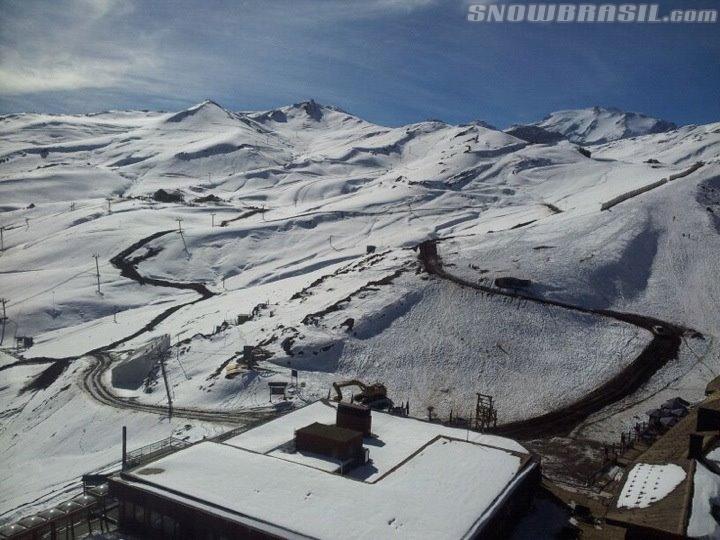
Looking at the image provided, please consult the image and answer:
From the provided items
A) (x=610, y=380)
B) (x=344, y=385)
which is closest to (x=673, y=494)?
(x=610, y=380)

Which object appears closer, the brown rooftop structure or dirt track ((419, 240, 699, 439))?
the brown rooftop structure

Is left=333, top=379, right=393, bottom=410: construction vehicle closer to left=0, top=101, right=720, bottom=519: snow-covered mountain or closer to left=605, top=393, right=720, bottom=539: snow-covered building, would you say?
left=0, top=101, right=720, bottom=519: snow-covered mountain

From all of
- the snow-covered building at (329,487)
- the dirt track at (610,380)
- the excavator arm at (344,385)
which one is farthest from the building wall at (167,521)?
the dirt track at (610,380)

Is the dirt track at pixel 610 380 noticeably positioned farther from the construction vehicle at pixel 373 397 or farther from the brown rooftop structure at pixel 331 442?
the brown rooftop structure at pixel 331 442

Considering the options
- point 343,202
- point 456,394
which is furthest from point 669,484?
point 343,202

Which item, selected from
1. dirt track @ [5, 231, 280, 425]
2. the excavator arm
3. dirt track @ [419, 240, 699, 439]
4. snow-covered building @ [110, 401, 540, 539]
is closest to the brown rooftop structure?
snow-covered building @ [110, 401, 540, 539]

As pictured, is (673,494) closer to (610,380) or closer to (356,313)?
(610,380)
